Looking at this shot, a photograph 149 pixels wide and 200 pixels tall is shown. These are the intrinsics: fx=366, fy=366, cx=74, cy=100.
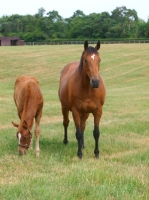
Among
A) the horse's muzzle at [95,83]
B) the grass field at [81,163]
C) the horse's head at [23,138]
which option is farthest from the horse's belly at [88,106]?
the horse's head at [23,138]

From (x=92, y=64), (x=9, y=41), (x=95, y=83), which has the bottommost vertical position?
(x=9, y=41)

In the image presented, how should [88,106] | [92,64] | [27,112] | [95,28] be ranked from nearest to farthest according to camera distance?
[92,64] < [88,106] < [27,112] < [95,28]

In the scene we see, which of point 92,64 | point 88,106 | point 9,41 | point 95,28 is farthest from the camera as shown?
point 95,28

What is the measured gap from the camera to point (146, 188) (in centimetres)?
463

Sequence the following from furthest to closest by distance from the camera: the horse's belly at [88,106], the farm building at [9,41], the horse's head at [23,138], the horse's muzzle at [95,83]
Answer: the farm building at [9,41]
the horse's head at [23,138]
the horse's belly at [88,106]
the horse's muzzle at [95,83]

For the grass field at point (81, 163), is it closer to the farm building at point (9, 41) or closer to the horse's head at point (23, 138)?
the horse's head at point (23, 138)

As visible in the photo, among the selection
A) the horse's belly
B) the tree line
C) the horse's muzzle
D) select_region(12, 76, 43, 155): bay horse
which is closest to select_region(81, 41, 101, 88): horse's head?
the horse's muzzle

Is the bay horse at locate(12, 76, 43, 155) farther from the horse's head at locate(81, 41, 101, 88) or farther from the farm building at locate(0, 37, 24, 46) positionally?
the farm building at locate(0, 37, 24, 46)

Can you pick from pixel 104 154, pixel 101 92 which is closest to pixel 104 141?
pixel 104 154

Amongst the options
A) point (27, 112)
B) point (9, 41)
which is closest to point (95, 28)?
point (9, 41)

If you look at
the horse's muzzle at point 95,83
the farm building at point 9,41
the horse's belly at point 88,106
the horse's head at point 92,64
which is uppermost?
the horse's head at point 92,64

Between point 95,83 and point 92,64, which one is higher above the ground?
point 92,64

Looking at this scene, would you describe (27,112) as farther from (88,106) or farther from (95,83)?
(95,83)

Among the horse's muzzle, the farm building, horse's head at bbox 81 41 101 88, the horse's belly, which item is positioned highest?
horse's head at bbox 81 41 101 88
